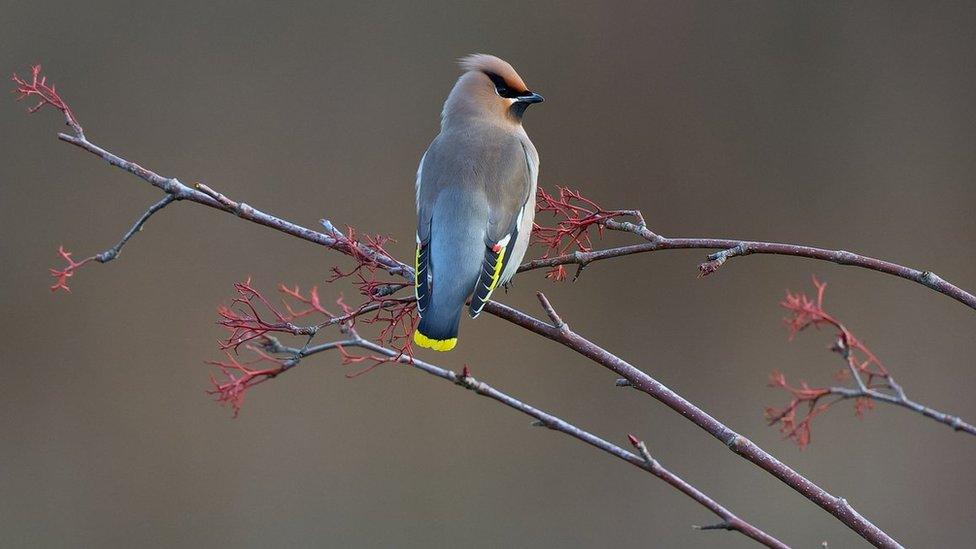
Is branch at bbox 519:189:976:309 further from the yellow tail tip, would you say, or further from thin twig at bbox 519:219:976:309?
the yellow tail tip

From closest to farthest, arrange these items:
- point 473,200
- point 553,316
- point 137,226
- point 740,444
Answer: point 740,444 < point 553,316 < point 137,226 < point 473,200

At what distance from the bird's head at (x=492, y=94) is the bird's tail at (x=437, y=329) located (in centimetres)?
64

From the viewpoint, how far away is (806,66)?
3906 millimetres

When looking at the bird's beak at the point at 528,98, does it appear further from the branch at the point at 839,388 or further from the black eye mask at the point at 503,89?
the branch at the point at 839,388

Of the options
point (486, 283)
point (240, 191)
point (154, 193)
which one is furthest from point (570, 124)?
point (486, 283)

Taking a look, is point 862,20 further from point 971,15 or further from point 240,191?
point 240,191

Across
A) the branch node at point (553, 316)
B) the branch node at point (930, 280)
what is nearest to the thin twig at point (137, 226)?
the branch node at point (553, 316)

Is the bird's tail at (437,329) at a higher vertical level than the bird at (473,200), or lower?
lower

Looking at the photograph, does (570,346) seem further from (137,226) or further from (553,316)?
(137,226)

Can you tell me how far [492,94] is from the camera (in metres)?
2.42

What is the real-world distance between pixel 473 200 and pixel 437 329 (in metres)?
0.32

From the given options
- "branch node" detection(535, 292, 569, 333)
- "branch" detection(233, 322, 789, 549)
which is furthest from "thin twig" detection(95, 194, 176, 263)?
"branch node" detection(535, 292, 569, 333)

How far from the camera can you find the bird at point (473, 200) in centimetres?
190

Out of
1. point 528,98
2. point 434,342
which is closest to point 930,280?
point 434,342
